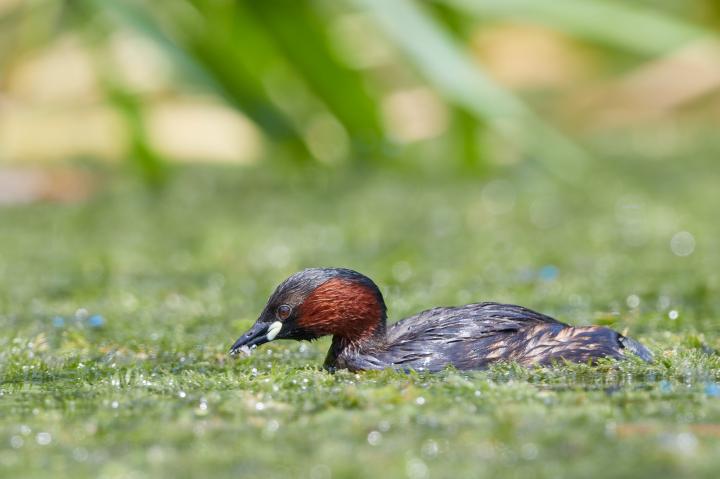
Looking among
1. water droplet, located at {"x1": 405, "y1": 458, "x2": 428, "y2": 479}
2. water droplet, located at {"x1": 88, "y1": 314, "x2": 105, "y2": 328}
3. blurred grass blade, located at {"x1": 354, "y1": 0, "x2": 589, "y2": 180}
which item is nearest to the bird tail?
water droplet, located at {"x1": 405, "y1": 458, "x2": 428, "y2": 479}

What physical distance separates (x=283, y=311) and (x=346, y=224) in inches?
122

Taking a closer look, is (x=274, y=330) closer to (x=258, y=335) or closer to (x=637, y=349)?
(x=258, y=335)

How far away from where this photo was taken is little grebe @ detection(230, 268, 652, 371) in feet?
13.4

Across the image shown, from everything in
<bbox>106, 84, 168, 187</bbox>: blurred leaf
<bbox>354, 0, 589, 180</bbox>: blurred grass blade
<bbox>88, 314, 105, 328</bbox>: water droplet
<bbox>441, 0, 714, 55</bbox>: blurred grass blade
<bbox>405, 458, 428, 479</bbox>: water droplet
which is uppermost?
<bbox>441, 0, 714, 55</bbox>: blurred grass blade

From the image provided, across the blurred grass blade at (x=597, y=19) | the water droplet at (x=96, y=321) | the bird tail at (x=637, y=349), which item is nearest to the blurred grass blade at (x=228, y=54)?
the blurred grass blade at (x=597, y=19)

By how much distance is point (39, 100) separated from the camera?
9.64 m

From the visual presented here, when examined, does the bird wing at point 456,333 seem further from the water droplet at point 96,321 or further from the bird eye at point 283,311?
the water droplet at point 96,321

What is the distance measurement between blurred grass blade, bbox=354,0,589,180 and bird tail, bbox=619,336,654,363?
2.86 metres

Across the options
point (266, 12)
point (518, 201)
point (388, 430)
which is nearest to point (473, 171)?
point (518, 201)

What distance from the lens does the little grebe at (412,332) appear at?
13.4 feet

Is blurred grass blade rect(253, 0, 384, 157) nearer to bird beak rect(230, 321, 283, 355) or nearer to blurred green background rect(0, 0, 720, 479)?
blurred green background rect(0, 0, 720, 479)

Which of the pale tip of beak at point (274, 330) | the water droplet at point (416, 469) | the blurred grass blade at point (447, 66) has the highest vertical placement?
the blurred grass blade at point (447, 66)

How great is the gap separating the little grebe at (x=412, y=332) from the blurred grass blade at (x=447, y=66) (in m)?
2.58

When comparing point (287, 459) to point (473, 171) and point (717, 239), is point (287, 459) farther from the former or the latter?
point (473, 171)
